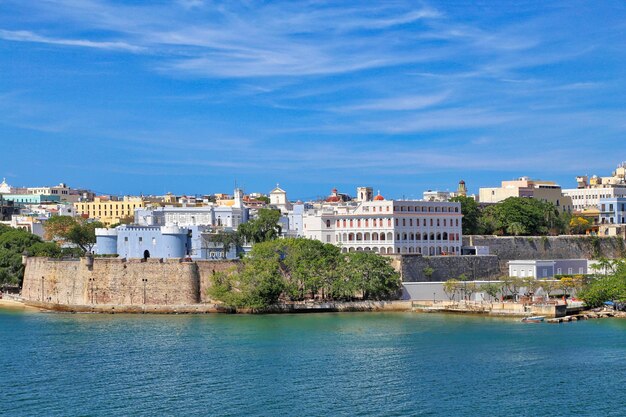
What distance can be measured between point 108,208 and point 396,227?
129 feet

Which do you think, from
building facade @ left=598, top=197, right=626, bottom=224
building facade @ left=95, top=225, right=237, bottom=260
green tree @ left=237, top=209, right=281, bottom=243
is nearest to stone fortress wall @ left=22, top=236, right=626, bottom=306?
building facade @ left=95, top=225, right=237, bottom=260

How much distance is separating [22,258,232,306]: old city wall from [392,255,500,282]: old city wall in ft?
27.9

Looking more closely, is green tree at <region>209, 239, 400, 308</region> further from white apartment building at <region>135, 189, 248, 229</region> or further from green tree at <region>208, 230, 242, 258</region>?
white apartment building at <region>135, 189, 248, 229</region>

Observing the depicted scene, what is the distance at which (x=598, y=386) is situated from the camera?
26.3 meters

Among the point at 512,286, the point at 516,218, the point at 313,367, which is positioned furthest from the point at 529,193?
the point at 313,367

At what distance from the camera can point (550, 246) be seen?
55.5 metres

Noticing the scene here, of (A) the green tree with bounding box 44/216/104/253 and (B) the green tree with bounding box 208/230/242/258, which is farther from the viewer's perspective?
(A) the green tree with bounding box 44/216/104/253

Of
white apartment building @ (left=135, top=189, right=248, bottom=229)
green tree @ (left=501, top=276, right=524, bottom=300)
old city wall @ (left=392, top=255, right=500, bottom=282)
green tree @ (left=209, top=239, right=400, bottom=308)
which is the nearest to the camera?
green tree @ (left=209, top=239, right=400, bottom=308)

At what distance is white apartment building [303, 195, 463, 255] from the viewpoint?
52219mm

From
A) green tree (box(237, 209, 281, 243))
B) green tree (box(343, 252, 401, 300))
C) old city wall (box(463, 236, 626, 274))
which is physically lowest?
green tree (box(343, 252, 401, 300))

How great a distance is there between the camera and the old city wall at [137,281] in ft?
148

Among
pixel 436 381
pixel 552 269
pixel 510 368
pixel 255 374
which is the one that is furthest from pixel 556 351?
pixel 552 269

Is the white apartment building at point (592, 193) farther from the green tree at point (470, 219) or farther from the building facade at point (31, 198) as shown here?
the building facade at point (31, 198)

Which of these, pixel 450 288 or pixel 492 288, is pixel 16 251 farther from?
pixel 492 288
